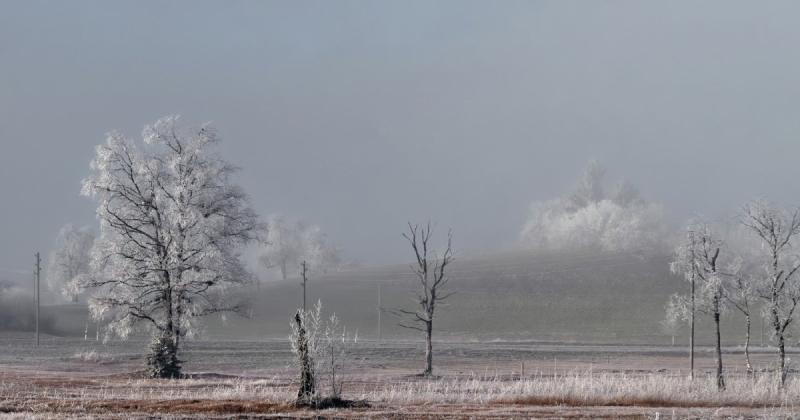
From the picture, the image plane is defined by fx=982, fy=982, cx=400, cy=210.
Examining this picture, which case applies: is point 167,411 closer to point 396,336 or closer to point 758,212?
point 758,212

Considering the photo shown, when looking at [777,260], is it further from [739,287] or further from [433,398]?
[433,398]

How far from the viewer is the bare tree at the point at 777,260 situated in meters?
39.6

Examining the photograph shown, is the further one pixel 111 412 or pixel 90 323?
pixel 90 323

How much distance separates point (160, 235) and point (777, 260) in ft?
101

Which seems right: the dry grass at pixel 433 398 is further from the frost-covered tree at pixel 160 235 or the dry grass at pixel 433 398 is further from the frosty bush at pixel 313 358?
the frost-covered tree at pixel 160 235

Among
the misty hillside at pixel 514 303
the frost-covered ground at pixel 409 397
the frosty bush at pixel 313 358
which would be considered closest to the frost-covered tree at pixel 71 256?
the misty hillside at pixel 514 303

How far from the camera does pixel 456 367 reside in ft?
217

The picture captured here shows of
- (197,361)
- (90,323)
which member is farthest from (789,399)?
(90,323)

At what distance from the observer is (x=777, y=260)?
40031 mm

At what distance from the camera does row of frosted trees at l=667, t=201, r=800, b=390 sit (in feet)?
130

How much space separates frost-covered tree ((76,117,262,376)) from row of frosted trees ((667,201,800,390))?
79.5 feet

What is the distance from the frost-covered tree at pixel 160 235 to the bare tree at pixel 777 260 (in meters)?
27.0

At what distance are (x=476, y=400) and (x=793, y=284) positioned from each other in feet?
53.3

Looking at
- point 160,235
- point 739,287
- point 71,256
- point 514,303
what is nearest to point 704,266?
point 739,287
